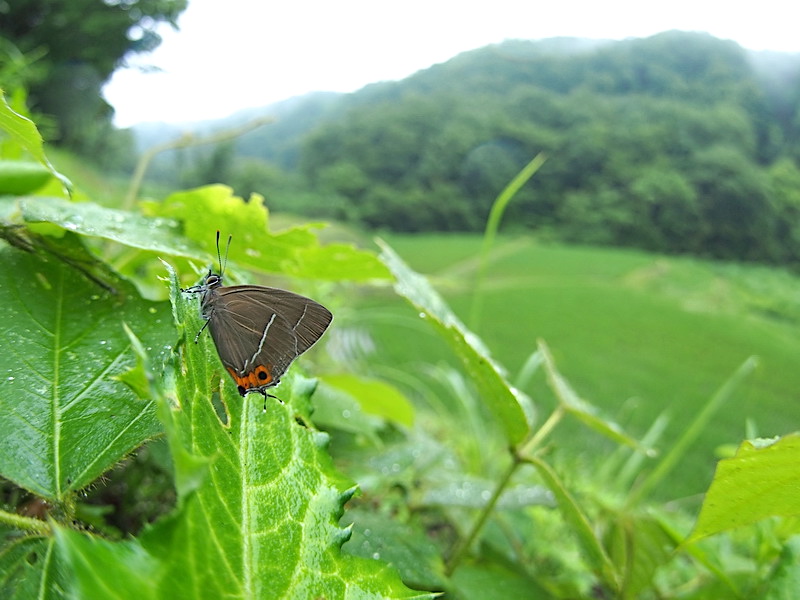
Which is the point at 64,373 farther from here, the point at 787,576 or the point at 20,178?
the point at 787,576

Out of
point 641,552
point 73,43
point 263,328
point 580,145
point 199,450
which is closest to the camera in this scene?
point 199,450

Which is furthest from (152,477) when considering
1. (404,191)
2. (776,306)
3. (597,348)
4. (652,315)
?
(404,191)

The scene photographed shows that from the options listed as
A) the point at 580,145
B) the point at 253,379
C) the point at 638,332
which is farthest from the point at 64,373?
the point at 580,145

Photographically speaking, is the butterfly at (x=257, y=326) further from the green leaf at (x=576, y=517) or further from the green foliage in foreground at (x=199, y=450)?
the green leaf at (x=576, y=517)

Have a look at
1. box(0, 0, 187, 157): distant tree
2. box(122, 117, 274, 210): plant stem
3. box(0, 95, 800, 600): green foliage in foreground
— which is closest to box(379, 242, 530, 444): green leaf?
box(0, 95, 800, 600): green foliage in foreground

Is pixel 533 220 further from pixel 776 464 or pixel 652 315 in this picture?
pixel 776 464

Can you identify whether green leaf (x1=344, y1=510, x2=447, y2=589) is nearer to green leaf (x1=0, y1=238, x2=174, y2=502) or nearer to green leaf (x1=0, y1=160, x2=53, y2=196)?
green leaf (x1=0, y1=238, x2=174, y2=502)
